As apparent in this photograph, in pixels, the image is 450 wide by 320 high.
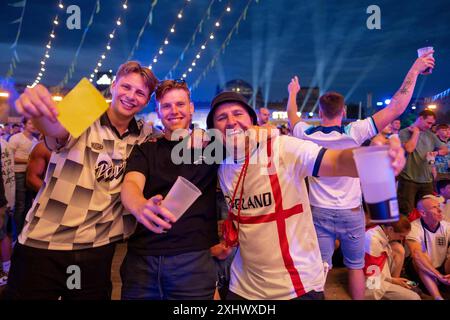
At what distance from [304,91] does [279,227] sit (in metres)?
46.0

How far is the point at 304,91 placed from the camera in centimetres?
4528

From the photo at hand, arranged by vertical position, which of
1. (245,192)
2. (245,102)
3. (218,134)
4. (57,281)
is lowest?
(57,281)

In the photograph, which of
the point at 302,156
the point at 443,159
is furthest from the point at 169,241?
the point at 443,159

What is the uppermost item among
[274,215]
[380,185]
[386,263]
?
[380,185]

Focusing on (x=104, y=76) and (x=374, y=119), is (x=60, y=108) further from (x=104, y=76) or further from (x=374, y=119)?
(x=104, y=76)

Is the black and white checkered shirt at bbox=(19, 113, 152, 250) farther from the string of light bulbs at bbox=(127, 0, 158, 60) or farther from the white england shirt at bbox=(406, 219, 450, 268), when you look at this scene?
the string of light bulbs at bbox=(127, 0, 158, 60)

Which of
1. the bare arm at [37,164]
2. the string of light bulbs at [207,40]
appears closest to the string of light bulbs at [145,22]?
the string of light bulbs at [207,40]

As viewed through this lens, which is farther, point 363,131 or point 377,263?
point 377,263

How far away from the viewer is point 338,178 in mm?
3381

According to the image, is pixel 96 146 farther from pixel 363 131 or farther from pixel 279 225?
pixel 363 131

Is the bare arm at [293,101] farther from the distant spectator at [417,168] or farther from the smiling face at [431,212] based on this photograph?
the distant spectator at [417,168]

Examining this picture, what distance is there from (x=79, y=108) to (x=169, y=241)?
0.92 metres

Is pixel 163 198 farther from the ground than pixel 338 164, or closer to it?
closer to it
